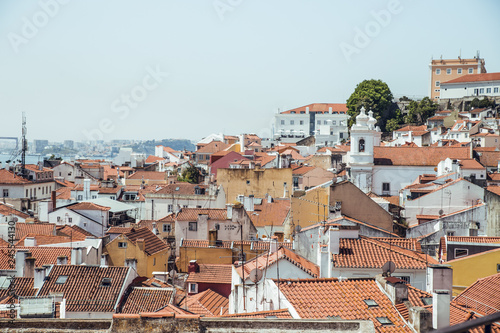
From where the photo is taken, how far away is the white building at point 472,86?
81.2m

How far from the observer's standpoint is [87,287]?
54.5 ft

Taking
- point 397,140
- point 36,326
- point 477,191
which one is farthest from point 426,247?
point 397,140

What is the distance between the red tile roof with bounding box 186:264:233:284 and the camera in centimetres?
1951

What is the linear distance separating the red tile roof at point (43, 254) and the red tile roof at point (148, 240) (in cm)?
305

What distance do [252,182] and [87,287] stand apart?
23.6m

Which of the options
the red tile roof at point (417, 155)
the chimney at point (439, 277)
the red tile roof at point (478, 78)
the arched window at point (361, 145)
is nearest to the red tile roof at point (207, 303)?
the chimney at point (439, 277)

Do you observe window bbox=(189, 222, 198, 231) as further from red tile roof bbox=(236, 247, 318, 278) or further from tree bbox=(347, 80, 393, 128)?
tree bbox=(347, 80, 393, 128)

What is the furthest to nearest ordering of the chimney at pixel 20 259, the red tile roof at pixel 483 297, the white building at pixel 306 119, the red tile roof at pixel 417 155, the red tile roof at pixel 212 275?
the white building at pixel 306 119, the red tile roof at pixel 417 155, the red tile roof at pixel 212 275, the chimney at pixel 20 259, the red tile roof at pixel 483 297

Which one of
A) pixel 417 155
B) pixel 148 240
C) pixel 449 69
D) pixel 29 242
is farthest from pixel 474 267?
pixel 449 69

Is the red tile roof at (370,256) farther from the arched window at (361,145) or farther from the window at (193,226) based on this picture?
the arched window at (361,145)

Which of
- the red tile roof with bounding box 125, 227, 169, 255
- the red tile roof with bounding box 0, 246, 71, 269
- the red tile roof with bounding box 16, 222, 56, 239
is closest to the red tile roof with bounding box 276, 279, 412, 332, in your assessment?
the red tile roof with bounding box 0, 246, 71, 269

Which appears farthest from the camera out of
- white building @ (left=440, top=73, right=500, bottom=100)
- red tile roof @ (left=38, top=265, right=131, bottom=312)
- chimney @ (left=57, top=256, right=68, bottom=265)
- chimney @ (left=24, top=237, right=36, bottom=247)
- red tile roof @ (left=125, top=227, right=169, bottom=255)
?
white building @ (left=440, top=73, right=500, bottom=100)

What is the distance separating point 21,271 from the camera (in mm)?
18750

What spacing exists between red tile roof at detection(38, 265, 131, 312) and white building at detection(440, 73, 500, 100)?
72.3m
